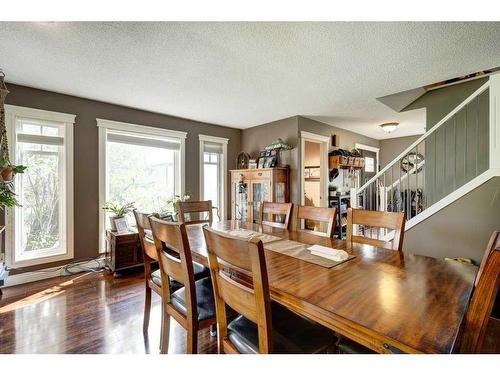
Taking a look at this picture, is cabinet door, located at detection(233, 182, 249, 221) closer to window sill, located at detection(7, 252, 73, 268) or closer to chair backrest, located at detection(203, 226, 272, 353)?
window sill, located at detection(7, 252, 73, 268)

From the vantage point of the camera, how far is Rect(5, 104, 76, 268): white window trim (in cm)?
280

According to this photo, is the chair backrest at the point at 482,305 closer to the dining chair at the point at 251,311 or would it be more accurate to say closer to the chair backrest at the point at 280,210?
the dining chair at the point at 251,311

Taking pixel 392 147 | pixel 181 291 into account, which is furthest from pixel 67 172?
pixel 392 147

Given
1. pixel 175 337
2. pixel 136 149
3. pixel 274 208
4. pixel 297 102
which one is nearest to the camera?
pixel 175 337

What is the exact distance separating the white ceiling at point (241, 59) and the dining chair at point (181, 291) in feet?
4.89

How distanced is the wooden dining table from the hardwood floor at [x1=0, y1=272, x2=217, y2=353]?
1015 millimetres

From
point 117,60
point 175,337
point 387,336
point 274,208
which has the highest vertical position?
point 117,60

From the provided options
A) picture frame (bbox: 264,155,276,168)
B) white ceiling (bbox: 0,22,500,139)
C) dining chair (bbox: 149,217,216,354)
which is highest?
white ceiling (bbox: 0,22,500,139)

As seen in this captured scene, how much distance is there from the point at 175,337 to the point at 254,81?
8.46ft

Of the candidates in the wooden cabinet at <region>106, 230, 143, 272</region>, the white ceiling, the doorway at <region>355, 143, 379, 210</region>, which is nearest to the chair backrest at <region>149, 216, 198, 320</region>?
Answer: the white ceiling

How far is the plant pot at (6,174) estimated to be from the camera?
2139 millimetres
